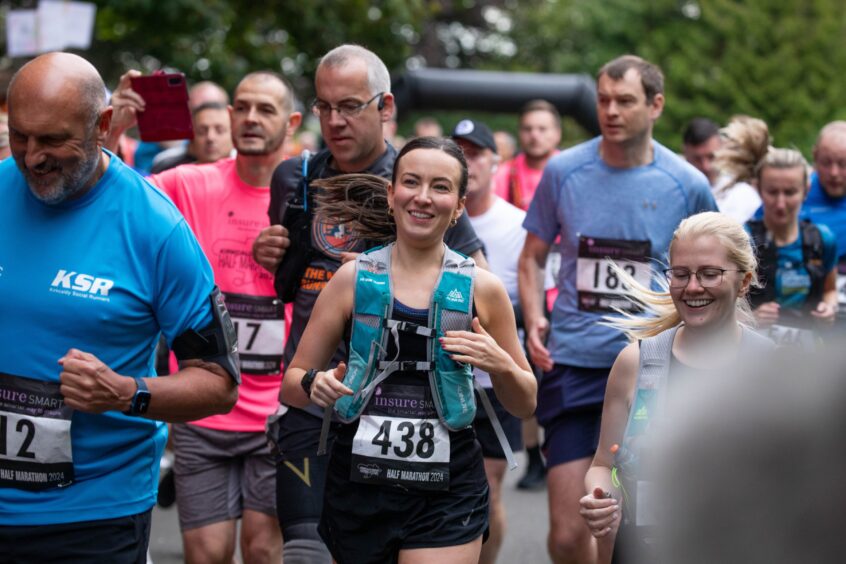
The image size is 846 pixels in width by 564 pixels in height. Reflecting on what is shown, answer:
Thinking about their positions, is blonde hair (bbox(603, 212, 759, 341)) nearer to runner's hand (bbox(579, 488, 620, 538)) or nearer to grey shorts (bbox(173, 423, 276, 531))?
runner's hand (bbox(579, 488, 620, 538))

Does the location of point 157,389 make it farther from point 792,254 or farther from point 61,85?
Answer: point 792,254

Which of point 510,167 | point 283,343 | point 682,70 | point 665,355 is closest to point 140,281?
point 665,355

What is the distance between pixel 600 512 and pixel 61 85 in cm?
192

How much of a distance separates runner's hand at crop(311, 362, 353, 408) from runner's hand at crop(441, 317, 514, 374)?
1.02 ft

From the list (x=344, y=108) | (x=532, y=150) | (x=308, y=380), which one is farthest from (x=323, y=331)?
(x=532, y=150)

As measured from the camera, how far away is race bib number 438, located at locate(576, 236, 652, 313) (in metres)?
5.98

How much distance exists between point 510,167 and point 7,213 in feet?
26.2

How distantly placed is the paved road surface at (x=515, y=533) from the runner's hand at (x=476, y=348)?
143 inches

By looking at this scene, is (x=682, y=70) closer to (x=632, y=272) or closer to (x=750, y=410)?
(x=632, y=272)

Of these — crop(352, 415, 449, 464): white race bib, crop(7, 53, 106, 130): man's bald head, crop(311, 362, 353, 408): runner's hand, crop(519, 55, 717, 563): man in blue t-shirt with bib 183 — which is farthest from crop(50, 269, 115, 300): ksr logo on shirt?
crop(519, 55, 717, 563): man in blue t-shirt with bib 183

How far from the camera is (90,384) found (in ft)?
11.8

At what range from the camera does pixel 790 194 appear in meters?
7.44

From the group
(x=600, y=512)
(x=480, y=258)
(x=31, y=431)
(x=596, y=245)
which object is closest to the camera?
(x=31, y=431)

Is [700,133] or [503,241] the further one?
[700,133]
